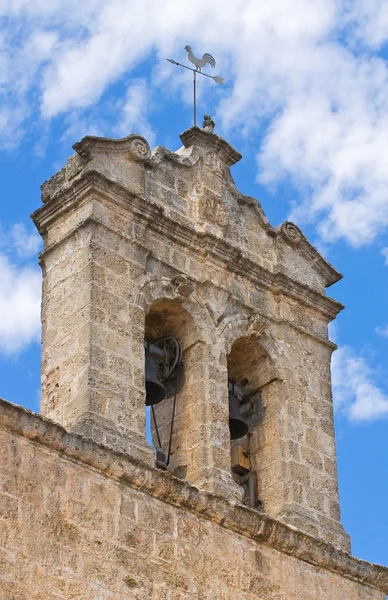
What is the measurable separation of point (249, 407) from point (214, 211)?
168 cm

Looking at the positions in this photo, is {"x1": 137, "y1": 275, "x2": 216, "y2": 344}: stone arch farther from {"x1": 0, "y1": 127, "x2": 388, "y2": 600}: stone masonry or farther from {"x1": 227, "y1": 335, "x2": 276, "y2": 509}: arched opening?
{"x1": 227, "y1": 335, "x2": 276, "y2": 509}: arched opening

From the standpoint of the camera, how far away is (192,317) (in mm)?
14516

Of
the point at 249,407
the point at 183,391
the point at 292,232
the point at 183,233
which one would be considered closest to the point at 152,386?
the point at 183,391

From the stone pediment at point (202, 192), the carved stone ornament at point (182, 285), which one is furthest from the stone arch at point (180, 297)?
the stone pediment at point (202, 192)

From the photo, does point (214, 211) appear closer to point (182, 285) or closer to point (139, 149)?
point (139, 149)

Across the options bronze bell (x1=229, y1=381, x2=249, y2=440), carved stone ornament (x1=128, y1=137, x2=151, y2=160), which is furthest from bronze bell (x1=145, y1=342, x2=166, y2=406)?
carved stone ornament (x1=128, y1=137, x2=151, y2=160)

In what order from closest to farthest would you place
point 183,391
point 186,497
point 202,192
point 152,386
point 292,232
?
point 186,497 < point 152,386 < point 183,391 < point 202,192 < point 292,232

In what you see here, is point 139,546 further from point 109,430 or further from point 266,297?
point 266,297

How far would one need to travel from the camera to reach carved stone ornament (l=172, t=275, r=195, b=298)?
1440cm

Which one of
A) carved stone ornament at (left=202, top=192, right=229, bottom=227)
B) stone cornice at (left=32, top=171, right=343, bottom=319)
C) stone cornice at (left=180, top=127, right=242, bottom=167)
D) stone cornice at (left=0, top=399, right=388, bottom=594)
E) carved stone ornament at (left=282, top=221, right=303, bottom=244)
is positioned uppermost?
stone cornice at (left=180, top=127, right=242, bottom=167)

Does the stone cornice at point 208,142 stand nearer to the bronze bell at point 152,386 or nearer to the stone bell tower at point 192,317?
the stone bell tower at point 192,317

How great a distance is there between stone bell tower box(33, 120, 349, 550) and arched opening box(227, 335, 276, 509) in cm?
1

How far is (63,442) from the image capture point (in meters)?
12.5

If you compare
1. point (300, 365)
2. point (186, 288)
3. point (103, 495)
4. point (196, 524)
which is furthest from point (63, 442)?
point (300, 365)
